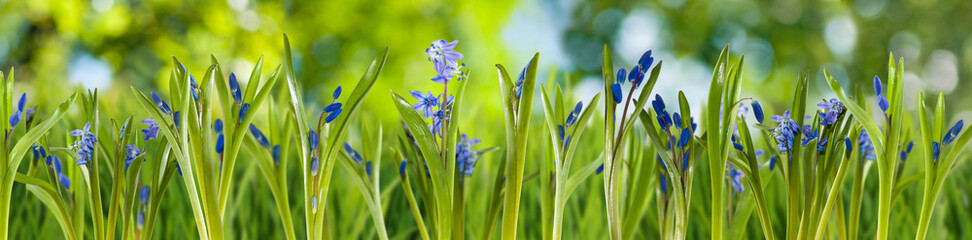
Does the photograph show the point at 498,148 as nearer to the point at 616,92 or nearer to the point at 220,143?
the point at 616,92

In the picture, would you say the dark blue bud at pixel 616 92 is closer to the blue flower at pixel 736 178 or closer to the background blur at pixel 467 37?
the blue flower at pixel 736 178

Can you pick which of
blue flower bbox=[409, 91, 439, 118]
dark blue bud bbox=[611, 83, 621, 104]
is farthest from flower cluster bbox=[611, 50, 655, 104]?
blue flower bbox=[409, 91, 439, 118]

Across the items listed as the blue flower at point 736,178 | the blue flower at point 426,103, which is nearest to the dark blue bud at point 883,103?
the blue flower at point 736,178

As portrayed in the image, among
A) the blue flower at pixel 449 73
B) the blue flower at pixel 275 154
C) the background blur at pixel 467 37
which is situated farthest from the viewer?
the background blur at pixel 467 37

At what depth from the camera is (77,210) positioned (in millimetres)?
870

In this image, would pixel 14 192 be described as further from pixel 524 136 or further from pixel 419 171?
pixel 524 136

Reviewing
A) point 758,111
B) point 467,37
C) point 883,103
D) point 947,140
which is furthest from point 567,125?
point 467,37

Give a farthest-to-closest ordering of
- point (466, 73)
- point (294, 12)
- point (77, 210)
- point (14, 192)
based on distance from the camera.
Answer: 1. point (294, 12)
2. point (14, 192)
3. point (77, 210)
4. point (466, 73)

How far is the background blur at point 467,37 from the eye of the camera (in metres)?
5.53

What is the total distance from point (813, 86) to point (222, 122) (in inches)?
298

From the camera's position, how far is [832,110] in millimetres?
768

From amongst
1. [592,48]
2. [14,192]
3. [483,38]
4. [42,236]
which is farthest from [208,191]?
[592,48]

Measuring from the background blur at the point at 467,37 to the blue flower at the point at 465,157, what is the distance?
3.51 meters

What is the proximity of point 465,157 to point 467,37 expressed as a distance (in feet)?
18.8
